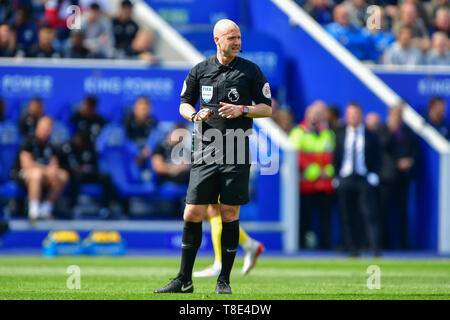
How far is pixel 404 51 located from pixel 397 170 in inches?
121

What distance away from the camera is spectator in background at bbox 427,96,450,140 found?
1728 cm

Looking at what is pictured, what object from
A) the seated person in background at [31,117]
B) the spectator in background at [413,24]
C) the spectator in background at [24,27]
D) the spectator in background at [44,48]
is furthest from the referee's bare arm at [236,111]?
the spectator in background at [413,24]

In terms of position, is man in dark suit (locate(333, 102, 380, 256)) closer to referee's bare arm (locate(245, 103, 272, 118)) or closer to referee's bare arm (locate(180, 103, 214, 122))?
referee's bare arm (locate(245, 103, 272, 118))

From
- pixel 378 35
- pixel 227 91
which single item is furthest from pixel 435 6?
pixel 227 91

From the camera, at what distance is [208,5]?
2073 centimetres

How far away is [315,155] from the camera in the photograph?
1664 centimetres

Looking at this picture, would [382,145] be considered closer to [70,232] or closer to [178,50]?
[178,50]

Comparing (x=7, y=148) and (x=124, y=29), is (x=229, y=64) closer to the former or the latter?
(x=7, y=148)

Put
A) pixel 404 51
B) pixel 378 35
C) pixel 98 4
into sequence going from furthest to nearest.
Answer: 1. pixel 378 35
2. pixel 404 51
3. pixel 98 4

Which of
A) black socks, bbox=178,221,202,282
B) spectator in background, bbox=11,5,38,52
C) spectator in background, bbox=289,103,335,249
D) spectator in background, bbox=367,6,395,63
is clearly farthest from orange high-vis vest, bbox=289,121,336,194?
black socks, bbox=178,221,202,282

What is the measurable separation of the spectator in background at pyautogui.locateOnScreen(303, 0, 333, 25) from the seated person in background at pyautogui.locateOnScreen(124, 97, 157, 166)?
17.1ft

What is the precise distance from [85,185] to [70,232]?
1.30 m
